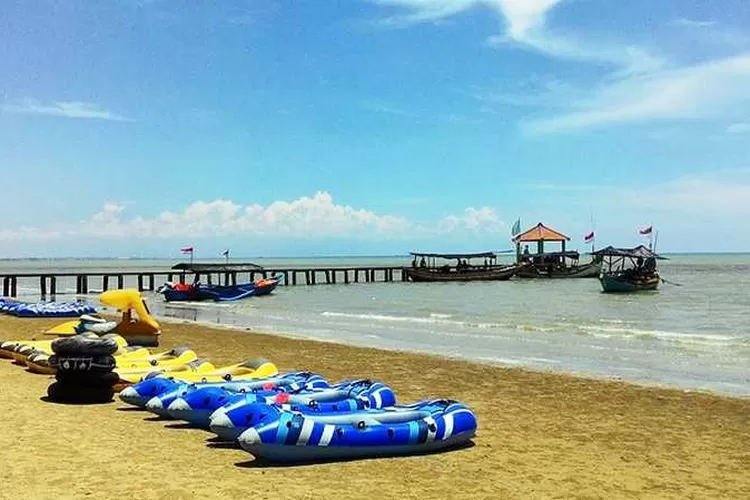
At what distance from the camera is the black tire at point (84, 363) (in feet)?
30.8

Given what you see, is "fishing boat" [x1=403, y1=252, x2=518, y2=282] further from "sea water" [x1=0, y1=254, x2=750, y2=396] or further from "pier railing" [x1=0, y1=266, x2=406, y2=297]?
"sea water" [x1=0, y1=254, x2=750, y2=396]

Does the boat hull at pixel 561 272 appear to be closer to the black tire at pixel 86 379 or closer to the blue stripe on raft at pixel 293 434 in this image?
the black tire at pixel 86 379

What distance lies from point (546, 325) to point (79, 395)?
18164 mm

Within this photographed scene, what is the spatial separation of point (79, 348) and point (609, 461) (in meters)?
5.93

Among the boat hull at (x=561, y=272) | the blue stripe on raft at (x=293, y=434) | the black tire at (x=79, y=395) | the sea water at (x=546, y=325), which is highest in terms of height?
the boat hull at (x=561, y=272)

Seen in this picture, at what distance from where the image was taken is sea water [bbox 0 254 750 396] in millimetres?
16078

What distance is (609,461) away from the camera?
7441 millimetres

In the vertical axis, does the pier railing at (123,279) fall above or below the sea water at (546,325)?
above

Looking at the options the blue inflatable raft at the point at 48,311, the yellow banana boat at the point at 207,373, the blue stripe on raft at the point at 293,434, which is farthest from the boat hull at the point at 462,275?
the blue stripe on raft at the point at 293,434

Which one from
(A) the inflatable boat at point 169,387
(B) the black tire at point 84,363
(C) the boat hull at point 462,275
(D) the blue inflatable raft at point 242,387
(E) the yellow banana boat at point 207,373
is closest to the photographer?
(D) the blue inflatable raft at point 242,387

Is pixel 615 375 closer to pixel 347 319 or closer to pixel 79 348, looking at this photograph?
pixel 79 348

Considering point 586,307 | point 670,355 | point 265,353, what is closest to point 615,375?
point 670,355

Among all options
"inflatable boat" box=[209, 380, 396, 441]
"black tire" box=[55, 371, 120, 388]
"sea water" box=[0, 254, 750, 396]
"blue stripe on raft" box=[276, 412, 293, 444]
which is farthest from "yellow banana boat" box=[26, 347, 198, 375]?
"sea water" box=[0, 254, 750, 396]

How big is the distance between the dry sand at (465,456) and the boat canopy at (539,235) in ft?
160
